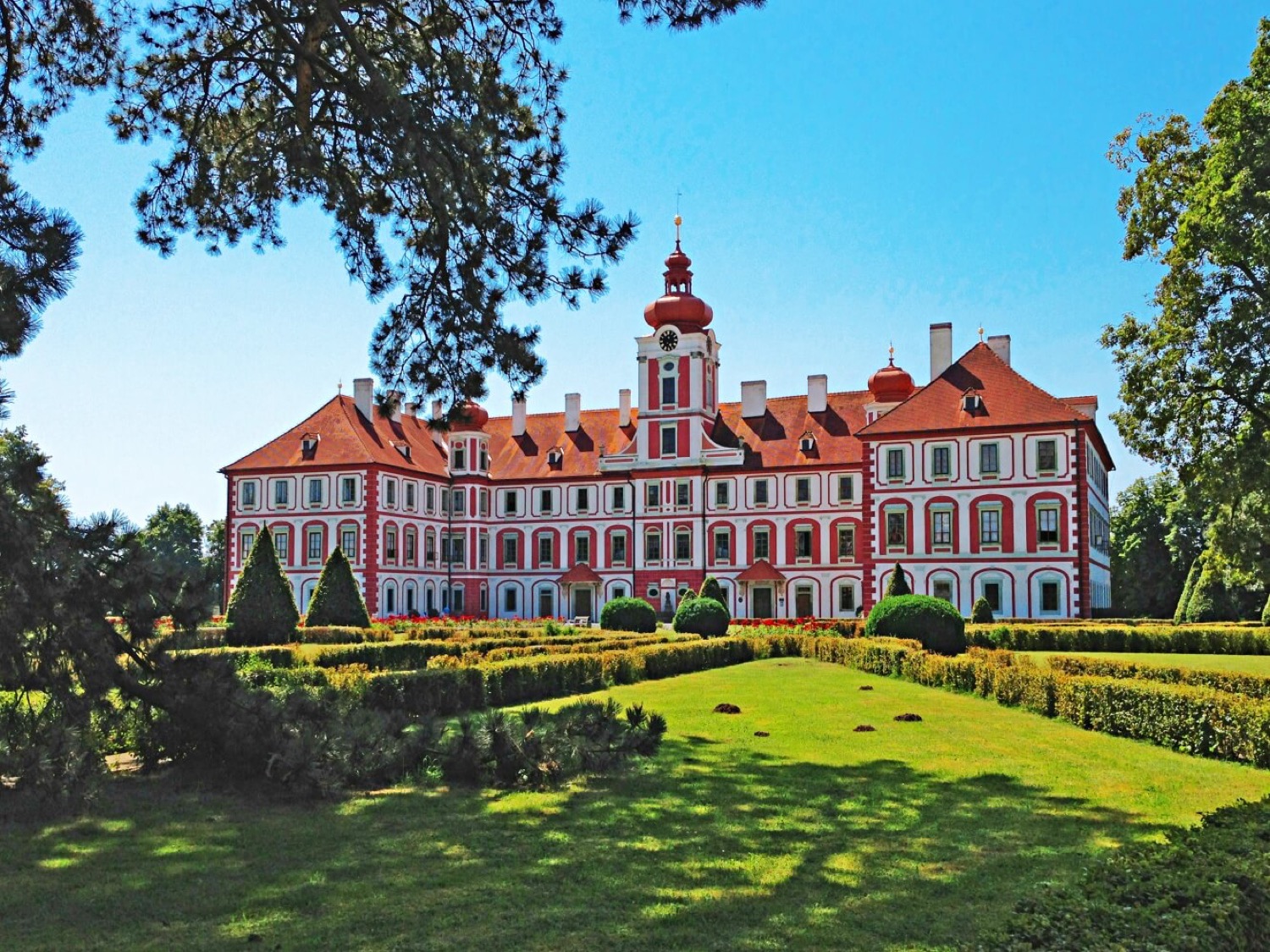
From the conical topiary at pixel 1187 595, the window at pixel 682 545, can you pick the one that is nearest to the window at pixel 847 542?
the window at pixel 682 545

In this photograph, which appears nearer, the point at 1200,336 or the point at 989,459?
A: the point at 1200,336

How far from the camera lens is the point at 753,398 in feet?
190

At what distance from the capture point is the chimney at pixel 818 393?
56.0m

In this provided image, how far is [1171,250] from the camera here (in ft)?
85.3

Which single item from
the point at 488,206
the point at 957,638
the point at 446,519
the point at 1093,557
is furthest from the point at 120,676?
the point at 446,519

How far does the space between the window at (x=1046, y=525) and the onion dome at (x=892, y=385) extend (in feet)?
35.1

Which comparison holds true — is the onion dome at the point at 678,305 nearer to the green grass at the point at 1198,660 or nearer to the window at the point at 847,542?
the window at the point at 847,542

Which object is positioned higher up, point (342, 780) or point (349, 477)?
point (349, 477)

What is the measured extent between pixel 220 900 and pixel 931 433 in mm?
42795

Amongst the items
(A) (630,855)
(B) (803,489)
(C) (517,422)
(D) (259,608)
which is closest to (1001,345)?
(B) (803,489)

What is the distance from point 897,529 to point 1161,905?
43.0 m

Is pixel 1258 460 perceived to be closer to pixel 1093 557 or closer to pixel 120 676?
pixel 1093 557

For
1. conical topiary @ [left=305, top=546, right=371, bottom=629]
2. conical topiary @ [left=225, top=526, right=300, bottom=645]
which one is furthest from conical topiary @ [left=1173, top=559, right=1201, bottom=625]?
conical topiary @ [left=225, top=526, right=300, bottom=645]

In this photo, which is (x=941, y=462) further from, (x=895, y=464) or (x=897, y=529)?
(x=897, y=529)
